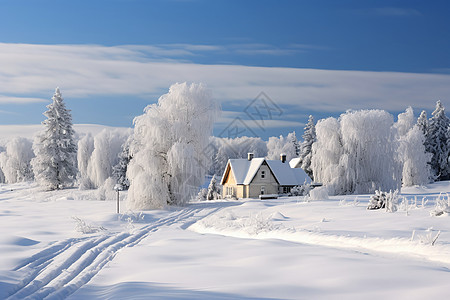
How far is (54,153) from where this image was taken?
160 feet

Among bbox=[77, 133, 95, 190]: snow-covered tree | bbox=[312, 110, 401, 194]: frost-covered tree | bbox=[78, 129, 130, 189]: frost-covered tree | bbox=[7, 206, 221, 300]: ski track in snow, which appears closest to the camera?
bbox=[7, 206, 221, 300]: ski track in snow

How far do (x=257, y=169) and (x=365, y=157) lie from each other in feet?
43.6

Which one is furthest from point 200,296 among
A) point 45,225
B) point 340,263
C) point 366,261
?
point 45,225

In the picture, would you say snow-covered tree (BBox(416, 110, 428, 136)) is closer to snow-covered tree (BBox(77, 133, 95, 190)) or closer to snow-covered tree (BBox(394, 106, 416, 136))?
snow-covered tree (BBox(394, 106, 416, 136))

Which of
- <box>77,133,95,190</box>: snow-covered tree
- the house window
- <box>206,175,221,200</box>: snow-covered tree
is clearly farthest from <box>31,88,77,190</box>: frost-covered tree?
the house window

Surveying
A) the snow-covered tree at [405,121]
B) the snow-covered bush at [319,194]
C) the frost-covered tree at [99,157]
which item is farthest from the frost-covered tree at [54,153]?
the snow-covered tree at [405,121]

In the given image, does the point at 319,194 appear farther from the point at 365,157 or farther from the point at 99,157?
the point at 99,157

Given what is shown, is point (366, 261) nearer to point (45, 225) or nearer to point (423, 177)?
point (45, 225)

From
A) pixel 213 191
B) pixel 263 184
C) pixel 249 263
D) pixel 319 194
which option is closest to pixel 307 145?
pixel 263 184

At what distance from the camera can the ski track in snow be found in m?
7.97

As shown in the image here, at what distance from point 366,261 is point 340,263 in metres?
0.74

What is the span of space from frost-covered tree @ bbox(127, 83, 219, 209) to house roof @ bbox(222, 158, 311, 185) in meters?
17.2

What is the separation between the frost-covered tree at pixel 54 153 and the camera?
48438 millimetres

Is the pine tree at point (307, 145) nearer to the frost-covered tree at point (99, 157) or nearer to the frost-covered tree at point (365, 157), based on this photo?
the frost-covered tree at point (365, 157)
